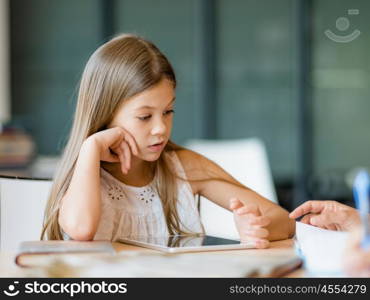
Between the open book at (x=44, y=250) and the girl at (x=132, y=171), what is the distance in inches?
4.2

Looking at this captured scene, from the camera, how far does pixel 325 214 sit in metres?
0.76

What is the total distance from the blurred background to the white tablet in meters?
2.63

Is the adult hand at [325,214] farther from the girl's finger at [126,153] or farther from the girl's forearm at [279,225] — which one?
the girl's finger at [126,153]

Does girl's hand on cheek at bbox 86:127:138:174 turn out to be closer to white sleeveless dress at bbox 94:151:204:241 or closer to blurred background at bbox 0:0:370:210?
white sleeveless dress at bbox 94:151:204:241

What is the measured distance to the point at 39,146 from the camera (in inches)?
133

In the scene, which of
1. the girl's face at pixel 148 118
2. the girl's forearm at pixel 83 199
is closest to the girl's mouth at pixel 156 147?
the girl's face at pixel 148 118

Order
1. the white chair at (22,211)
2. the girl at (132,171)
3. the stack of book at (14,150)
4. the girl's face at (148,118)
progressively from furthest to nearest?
the stack of book at (14,150) < the white chair at (22,211) < the girl's face at (148,118) < the girl at (132,171)

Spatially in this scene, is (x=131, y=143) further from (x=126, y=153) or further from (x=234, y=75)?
(x=234, y=75)

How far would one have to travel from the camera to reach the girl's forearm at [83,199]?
0.79 m

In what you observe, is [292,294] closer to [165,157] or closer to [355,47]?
[165,157]

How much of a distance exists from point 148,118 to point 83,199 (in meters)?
0.17

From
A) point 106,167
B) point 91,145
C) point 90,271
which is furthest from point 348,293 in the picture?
point 106,167

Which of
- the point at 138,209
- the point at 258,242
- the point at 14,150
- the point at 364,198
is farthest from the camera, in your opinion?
the point at 14,150

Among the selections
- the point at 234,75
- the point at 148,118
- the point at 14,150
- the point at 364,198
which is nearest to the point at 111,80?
the point at 148,118
